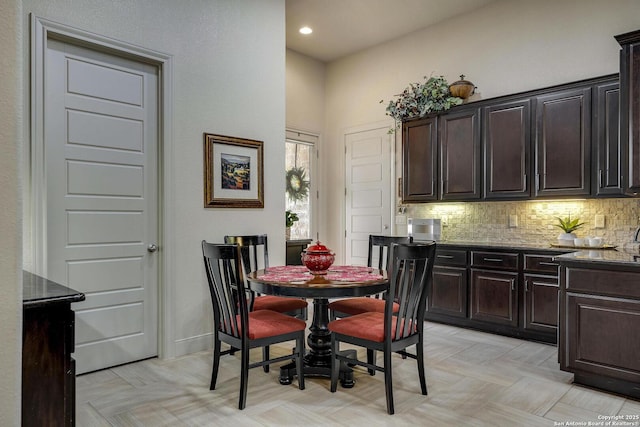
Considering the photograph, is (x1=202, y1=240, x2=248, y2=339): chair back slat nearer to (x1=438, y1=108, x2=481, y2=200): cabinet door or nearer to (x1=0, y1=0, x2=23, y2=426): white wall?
(x1=0, y1=0, x2=23, y2=426): white wall

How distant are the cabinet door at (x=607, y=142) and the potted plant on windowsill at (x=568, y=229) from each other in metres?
0.46

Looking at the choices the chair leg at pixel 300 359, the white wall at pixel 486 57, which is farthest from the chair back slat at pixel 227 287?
the white wall at pixel 486 57

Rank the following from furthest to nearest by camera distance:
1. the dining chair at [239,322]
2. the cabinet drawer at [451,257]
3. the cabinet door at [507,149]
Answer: the cabinet drawer at [451,257]
the cabinet door at [507,149]
the dining chair at [239,322]

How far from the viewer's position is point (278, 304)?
326 cm

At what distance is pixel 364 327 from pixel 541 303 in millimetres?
2131

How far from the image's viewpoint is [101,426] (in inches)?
91.8

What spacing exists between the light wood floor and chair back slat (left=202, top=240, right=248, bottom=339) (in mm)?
470

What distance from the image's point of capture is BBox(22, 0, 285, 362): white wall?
3.33 metres

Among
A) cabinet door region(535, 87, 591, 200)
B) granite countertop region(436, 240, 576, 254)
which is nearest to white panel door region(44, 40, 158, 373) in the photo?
granite countertop region(436, 240, 576, 254)

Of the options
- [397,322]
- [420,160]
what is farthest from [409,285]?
[420,160]

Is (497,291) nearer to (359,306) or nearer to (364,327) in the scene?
(359,306)

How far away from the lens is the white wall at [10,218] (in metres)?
1.06

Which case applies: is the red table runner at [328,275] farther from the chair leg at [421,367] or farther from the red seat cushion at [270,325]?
the chair leg at [421,367]

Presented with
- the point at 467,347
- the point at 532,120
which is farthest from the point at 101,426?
the point at 532,120
